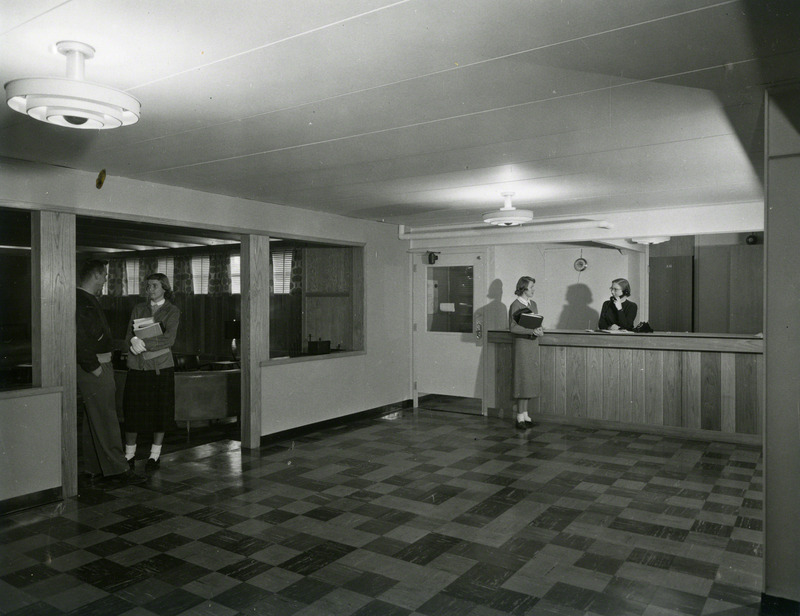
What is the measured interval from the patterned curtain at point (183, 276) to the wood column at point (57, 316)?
5.56 meters

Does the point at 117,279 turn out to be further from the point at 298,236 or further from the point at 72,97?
the point at 72,97

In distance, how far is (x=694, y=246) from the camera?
10273 millimetres

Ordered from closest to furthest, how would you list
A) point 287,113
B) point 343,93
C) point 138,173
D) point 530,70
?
1. point 530,70
2. point 343,93
3. point 287,113
4. point 138,173

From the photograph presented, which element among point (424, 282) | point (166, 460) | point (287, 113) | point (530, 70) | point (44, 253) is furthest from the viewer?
point (424, 282)

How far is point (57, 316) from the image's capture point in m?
4.78

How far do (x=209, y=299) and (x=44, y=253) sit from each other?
5.54 m

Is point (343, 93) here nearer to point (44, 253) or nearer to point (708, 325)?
point (44, 253)

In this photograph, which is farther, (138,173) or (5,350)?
(5,350)

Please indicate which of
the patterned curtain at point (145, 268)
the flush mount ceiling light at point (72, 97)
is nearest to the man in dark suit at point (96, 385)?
the flush mount ceiling light at point (72, 97)

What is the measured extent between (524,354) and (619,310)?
1.47 meters

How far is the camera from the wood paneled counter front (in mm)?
6484

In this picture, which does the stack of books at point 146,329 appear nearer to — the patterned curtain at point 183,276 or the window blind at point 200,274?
the window blind at point 200,274

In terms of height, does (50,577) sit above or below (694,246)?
below

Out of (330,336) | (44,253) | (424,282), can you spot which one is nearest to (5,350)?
(330,336)
